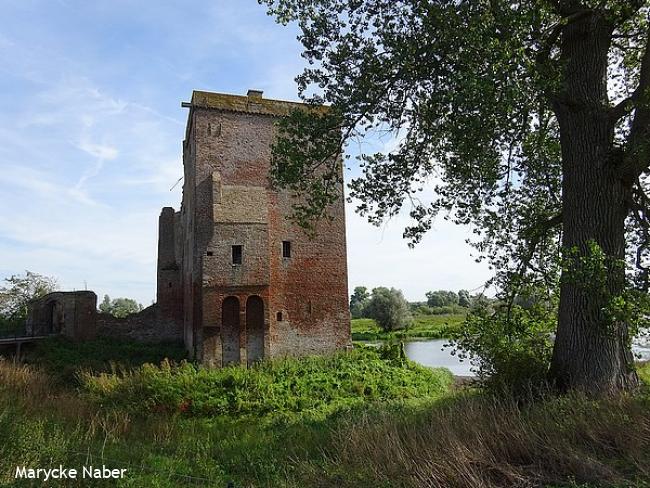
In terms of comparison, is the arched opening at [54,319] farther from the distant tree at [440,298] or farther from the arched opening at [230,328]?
the distant tree at [440,298]

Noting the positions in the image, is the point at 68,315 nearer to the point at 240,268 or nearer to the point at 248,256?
the point at 240,268

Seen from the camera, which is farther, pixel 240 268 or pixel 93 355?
pixel 93 355

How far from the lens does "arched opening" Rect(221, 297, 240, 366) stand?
62.6 feet

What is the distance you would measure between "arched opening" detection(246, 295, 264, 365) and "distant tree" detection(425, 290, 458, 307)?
71.8 metres

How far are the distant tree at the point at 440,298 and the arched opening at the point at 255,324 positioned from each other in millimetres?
71801

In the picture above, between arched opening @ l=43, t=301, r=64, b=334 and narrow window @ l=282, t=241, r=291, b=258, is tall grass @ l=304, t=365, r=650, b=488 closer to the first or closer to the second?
narrow window @ l=282, t=241, r=291, b=258

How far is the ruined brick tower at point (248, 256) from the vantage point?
19031mm

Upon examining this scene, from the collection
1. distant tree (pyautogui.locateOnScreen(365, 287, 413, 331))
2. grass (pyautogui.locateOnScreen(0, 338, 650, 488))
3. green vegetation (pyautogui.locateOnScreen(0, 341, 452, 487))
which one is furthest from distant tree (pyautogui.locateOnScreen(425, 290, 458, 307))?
grass (pyautogui.locateOnScreen(0, 338, 650, 488))

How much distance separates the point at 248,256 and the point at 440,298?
77154 mm

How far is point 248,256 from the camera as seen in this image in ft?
63.1

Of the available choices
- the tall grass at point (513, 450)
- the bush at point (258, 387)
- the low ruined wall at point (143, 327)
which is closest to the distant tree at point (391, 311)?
the low ruined wall at point (143, 327)

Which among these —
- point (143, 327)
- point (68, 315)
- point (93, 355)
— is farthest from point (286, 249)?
point (68, 315)

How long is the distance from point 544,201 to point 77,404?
11.5m

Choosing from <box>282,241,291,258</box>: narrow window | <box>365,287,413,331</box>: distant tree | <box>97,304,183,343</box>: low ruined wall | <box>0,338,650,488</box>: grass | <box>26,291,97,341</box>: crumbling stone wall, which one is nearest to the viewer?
<box>0,338,650,488</box>: grass
